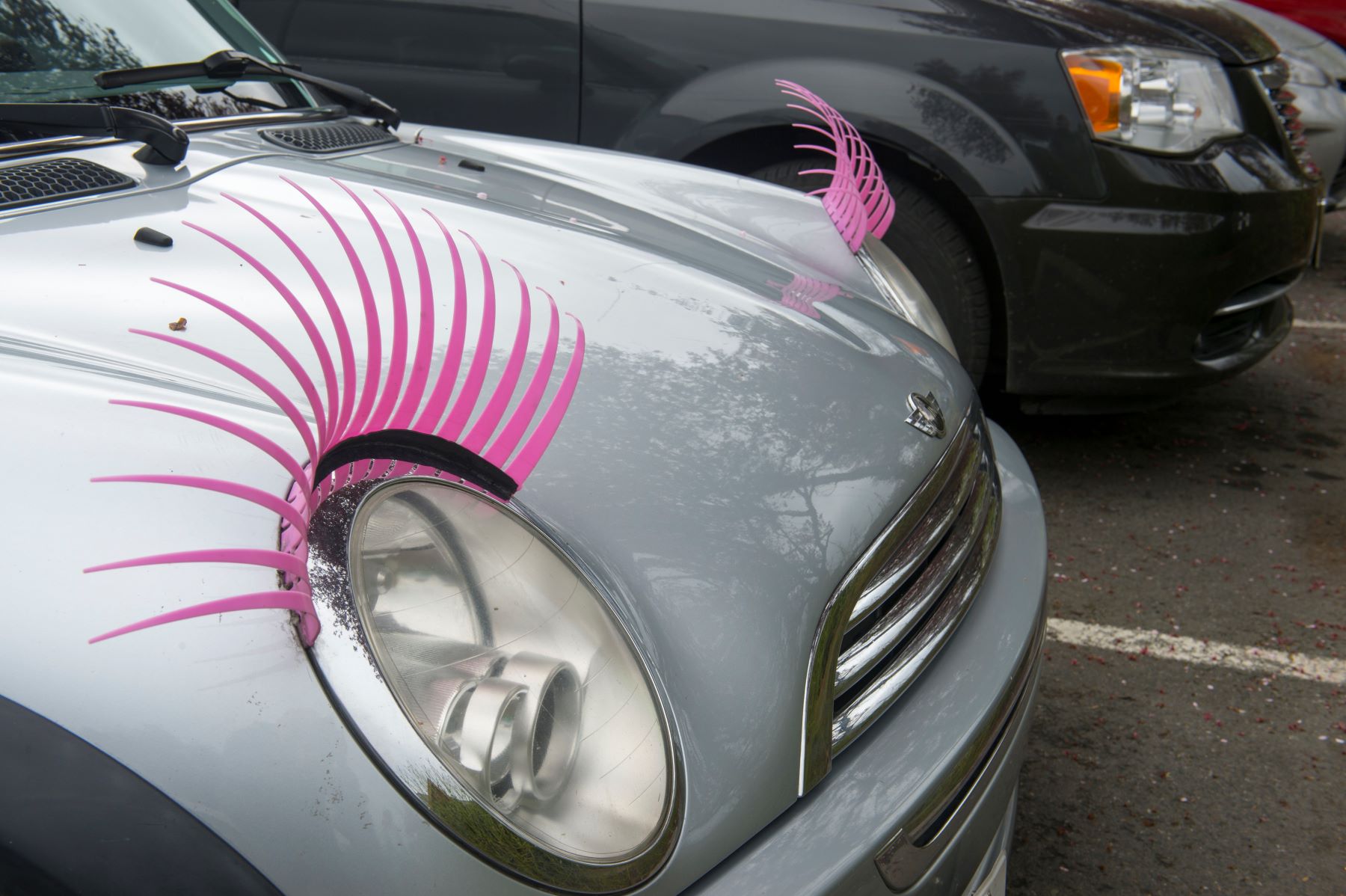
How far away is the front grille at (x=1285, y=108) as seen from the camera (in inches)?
129

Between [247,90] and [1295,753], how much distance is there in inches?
96.1

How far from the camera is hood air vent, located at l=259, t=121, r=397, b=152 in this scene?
184 centimetres

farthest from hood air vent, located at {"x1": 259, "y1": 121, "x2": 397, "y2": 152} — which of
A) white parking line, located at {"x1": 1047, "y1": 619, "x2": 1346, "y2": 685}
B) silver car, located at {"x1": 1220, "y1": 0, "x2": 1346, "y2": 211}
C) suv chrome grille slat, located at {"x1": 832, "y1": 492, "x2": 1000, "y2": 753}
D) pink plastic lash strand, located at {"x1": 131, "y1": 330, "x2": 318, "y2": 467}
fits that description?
silver car, located at {"x1": 1220, "y1": 0, "x2": 1346, "y2": 211}

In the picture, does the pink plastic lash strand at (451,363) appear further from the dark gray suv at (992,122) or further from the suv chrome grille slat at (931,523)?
the dark gray suv at (992,122)

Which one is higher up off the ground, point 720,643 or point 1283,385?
point 720,643

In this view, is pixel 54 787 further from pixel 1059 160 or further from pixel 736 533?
pixel 1059 160

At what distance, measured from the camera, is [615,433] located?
123 centimetres

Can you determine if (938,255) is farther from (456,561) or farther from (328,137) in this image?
(456,561)

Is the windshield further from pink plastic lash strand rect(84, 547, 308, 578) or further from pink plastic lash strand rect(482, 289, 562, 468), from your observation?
pink plastic lash strand rect(84, 547, 308, 578)

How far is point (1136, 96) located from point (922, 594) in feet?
7.16

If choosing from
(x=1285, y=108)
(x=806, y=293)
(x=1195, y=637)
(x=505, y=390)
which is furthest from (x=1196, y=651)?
(x=505, y=390)

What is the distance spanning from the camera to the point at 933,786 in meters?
1.19

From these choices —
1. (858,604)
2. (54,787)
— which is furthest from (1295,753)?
(54,787)

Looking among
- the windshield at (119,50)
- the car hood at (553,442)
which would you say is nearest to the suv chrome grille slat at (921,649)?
the car hood at (553,442)
